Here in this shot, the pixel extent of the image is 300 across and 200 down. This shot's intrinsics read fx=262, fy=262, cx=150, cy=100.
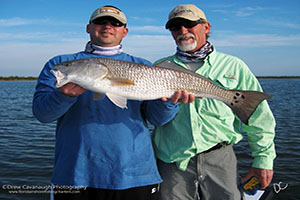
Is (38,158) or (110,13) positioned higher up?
(110,13)

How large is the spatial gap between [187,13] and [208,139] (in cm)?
196

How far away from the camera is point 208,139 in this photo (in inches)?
151

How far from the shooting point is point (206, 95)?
3.68m

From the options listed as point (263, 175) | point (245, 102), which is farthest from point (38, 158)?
point (245, 102)

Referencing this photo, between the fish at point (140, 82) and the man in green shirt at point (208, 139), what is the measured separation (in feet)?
1.15

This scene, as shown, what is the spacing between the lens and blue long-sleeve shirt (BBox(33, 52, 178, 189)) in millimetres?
3170

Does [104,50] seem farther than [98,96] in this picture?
Yes

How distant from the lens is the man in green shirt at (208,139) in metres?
3.85

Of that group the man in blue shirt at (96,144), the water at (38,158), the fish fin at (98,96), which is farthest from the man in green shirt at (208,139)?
the water at (38,158)

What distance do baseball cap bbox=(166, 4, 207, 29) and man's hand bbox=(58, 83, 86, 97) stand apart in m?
1.89

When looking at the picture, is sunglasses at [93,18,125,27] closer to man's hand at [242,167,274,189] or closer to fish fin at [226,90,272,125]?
fish fin at [226,90,272,125]

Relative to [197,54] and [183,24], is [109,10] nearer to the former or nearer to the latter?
[183,24]

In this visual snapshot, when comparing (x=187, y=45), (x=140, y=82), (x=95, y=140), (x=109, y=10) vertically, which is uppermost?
(x=109, y=10)

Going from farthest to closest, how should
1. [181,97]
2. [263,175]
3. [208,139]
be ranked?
[263,175] < [208,139] < [181,97]
